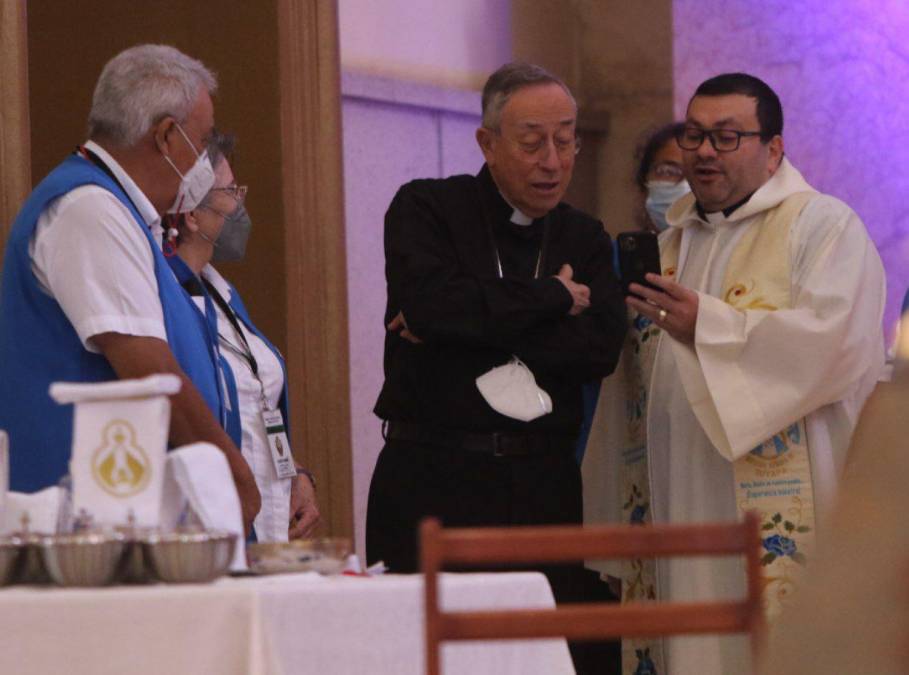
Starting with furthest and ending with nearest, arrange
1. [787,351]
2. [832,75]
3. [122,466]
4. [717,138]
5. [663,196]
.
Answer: [832,75] → [663,196] → [717,138] → [787,351] → [122,466]

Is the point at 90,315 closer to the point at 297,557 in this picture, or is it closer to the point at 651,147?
the point at 297,557

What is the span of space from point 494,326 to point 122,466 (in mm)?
1720

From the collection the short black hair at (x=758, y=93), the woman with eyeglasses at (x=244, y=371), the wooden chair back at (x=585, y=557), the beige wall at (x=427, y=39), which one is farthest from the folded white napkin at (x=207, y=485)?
the beige wall at (x=427, y=39)

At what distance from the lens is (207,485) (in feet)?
9.73

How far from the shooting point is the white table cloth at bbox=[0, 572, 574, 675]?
2617mm

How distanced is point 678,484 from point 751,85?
1175 millimetres

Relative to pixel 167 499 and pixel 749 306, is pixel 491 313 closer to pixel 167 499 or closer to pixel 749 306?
pixel 749 306

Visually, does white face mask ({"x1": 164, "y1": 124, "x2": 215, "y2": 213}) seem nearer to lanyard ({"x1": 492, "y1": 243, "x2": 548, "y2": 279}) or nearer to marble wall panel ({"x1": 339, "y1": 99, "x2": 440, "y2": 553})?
lanyard ({"x1": 492, "y1": 243, "x2": 548, "y2": 279})

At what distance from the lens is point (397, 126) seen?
714cm

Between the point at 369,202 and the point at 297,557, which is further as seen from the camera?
the point at 369,202

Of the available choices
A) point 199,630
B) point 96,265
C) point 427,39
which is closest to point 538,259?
point 96,265

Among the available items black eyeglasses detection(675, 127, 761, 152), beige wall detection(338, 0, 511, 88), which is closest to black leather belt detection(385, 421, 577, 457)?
black eyeglasses detection(675, 127, 761, 152)

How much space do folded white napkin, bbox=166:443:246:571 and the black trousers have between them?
1.68 metres

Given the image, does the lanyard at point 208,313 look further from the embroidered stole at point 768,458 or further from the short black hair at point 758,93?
the short black hair at point 758,93
